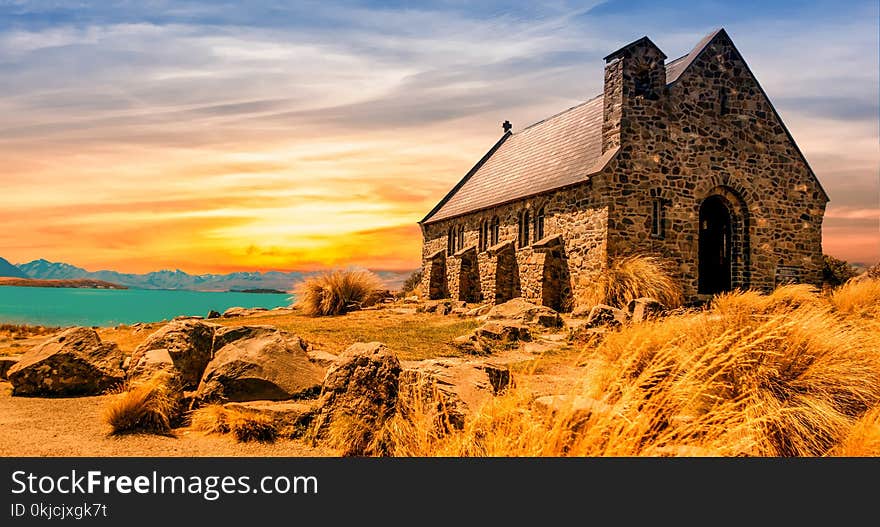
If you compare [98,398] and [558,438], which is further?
[98,398]

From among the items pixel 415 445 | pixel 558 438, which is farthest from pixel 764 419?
pixel 415 445

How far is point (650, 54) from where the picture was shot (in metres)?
19.3

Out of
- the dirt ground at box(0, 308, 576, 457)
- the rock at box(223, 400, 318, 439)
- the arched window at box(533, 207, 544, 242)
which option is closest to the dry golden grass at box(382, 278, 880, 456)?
the dirt ground at box(0, 308, 576, 457)

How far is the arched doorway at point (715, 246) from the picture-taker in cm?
2102

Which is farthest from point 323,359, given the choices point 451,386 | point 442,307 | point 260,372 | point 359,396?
point 442,307

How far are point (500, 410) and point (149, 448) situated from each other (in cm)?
400

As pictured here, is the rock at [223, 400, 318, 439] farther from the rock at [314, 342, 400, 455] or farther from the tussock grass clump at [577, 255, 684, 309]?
the tussock grass clump at [577, 255, 684, 309]

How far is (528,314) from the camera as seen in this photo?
49.2 ft

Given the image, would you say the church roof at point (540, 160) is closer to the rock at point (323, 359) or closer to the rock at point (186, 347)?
the rock at point (323, 359)

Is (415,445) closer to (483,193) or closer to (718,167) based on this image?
(718,167)

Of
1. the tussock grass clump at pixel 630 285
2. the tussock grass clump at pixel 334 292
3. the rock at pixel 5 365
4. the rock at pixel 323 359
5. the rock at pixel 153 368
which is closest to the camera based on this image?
the rock at pixel 153 368

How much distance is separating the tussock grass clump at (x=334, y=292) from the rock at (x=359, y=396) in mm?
14551

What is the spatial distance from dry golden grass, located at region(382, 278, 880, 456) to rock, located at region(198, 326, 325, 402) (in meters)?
2.19

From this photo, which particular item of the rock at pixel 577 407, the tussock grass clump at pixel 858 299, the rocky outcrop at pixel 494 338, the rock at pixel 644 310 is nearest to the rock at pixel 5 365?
the rocky outcrop at pixel 494 338
